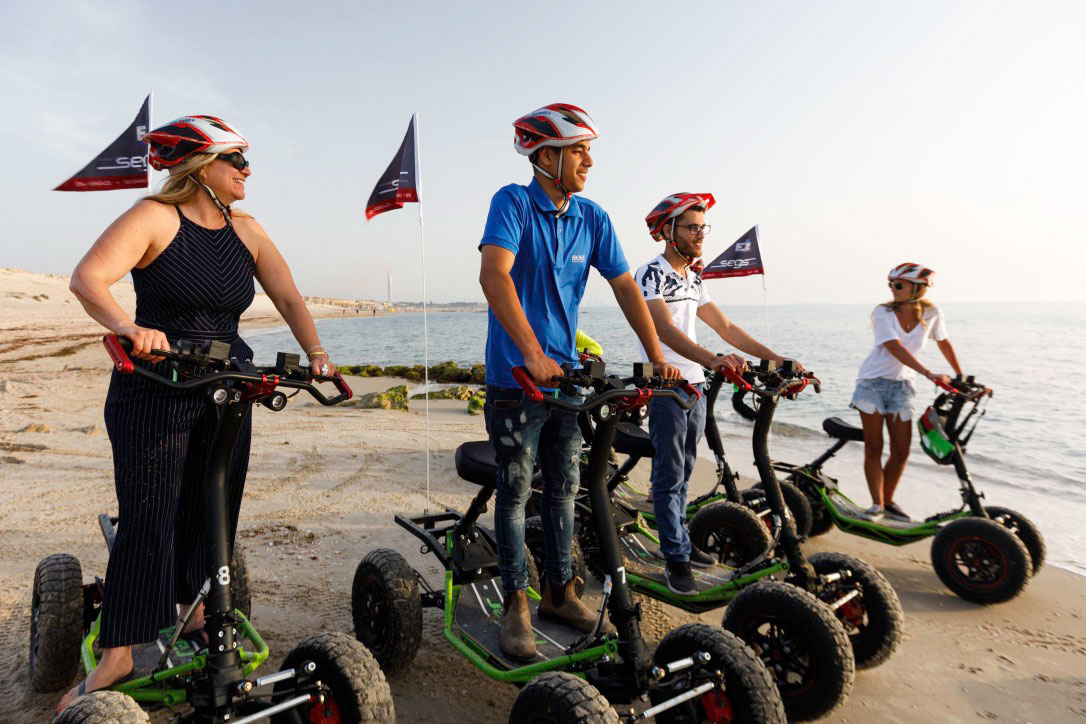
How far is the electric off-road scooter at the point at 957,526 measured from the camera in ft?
14.5

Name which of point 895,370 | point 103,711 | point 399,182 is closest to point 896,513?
point 895,370

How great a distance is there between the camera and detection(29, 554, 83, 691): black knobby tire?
285cm

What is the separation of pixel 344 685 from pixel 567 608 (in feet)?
4.00

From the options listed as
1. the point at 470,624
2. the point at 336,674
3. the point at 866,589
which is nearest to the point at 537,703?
the point at 336,674

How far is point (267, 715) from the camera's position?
2.03 meters

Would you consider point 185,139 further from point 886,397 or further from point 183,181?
point 886,397

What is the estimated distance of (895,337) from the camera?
575 cm

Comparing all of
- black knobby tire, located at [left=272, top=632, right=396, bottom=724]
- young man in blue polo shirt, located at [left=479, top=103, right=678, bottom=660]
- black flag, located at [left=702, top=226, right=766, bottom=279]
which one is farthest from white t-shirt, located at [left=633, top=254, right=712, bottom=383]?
black flag, located at [left=702, top=226, right=766, bottom=279]

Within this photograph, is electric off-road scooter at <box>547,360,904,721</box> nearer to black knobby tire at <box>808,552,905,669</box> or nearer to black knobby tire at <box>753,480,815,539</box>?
black knobby tire at <box>808,552,905,669</box>

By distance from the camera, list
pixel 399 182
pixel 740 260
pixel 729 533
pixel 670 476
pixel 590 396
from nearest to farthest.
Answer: pixel 590 396
pixel 670 476
pixel 729 533
pixel 399 182
pixel 740 260

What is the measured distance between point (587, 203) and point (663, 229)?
1432 mm

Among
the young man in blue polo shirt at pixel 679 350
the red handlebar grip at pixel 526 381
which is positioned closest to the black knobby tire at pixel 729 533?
the young man in blue polo shirt at pixel 679 350

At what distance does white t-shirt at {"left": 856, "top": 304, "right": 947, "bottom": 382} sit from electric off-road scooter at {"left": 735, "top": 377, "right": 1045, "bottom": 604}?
0.49m

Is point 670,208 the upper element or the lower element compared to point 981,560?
upper
